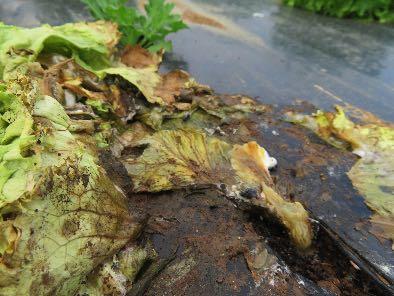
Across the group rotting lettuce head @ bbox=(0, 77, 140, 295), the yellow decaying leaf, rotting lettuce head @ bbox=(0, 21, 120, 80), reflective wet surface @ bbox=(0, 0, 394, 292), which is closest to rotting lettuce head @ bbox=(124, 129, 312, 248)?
rotting lettuce head @ bbox=(0, 77, 140, 295)

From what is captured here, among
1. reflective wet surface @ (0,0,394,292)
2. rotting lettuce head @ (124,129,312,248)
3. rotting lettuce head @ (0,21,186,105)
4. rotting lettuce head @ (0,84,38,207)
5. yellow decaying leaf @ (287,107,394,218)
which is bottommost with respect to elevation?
reflective wet surface @ (0,0,394,292)

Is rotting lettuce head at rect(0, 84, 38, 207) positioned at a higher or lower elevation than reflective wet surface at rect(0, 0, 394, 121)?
higher

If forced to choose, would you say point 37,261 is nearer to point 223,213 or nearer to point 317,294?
point 223,213

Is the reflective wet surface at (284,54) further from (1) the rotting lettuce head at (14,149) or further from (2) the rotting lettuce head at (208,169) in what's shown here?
(1) the rotting lettuce head at (14,149)

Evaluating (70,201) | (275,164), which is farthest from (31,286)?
(275,164)

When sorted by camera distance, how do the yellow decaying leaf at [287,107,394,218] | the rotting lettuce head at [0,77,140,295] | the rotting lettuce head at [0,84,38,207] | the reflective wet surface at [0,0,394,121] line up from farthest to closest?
the reflective wet surface at [0,0,394,121], the yellow decaying leaf at [287,107,394,218], the rotting lettuce head at [0,84,38,207], the rotting lettuce head at [0,77,140,295]

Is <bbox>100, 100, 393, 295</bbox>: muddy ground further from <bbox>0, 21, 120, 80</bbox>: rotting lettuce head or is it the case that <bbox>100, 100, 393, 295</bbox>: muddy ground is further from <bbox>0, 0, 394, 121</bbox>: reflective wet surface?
<bbox>0, 0, 394, 121</bbox>: reflective wet surface

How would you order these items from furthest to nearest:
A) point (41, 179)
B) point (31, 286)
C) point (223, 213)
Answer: point (223, 213), point (41, 179), point (31, 286)
